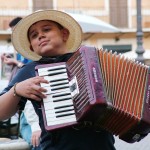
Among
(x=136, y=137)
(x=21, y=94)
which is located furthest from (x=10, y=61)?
(x=136, y=137)

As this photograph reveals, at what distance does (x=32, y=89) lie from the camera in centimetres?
235

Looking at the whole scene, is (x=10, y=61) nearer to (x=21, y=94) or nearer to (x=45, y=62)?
(x=45, y=62)

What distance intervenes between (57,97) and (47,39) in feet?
1.15

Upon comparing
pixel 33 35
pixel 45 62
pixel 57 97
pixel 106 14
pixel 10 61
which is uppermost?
pixel 33 35

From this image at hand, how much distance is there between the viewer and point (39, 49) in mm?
2561

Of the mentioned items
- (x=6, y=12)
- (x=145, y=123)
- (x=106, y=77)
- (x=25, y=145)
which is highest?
(x=106, y=77)

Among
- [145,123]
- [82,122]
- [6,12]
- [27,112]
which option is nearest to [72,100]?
[82,122]

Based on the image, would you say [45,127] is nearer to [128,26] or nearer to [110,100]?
[110,100]

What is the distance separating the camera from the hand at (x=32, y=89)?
234cm

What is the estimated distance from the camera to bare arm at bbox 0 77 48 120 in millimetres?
2342

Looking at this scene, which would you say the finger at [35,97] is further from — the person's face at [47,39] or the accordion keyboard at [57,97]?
the person's face at [47,39]

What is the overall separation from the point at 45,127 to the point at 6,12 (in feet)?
65.2

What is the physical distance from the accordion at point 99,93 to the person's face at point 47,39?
152 mm

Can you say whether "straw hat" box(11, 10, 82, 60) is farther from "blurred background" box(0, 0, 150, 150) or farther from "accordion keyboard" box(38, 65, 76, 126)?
"blurred background" box(0, 0, 150, 150)
